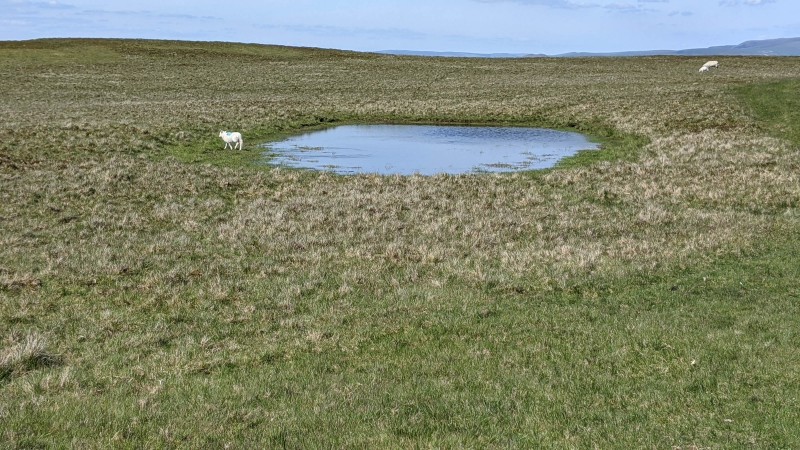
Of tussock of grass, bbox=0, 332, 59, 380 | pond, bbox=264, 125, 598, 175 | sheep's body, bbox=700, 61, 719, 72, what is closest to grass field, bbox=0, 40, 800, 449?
tussock of grass, bbox=0, 332, 59, 380

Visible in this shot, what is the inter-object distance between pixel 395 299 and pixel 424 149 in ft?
76.7

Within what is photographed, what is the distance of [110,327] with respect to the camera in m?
11.7

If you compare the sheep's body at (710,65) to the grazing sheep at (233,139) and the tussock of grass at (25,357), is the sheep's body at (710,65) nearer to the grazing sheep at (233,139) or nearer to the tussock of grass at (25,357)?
the grazing sheep at (233,139)

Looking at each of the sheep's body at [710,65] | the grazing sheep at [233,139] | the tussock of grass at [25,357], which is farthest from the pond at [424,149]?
the sheep's body at [710,65]

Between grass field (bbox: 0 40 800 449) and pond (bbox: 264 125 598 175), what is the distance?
2403 mm

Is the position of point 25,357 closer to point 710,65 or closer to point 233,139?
point 233,139

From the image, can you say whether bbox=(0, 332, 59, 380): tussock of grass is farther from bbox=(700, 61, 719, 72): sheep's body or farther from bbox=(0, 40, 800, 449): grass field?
bbox=(700, 61, 719, 72): sheep's body

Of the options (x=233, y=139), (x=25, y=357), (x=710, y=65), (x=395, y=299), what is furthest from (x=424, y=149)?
(x=710, y=65)

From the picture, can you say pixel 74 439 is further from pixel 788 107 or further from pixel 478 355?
pixel 788 107

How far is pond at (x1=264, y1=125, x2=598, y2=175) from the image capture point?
30391 mm

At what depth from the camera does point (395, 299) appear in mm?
13461

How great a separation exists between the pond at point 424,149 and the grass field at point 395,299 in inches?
94.6

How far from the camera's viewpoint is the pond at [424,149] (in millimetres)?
30391

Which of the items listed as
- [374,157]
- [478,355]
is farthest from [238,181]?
[478,355]
